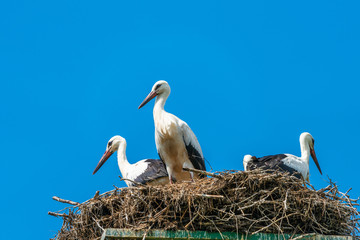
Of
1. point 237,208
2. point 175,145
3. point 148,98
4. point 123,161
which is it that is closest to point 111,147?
point 123,161

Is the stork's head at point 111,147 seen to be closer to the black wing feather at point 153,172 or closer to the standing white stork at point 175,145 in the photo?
the black wing feather at point 153,172

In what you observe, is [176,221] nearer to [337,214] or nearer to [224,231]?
[224,231]

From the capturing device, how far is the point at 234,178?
18.1 ft

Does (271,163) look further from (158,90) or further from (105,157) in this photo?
(105,157)

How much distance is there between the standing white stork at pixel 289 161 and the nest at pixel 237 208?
1.57 metres

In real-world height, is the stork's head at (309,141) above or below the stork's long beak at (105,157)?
below

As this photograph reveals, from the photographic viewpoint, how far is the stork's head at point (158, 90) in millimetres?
7711

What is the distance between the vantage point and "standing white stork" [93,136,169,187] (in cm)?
796

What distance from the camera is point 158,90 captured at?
7719 millimetres

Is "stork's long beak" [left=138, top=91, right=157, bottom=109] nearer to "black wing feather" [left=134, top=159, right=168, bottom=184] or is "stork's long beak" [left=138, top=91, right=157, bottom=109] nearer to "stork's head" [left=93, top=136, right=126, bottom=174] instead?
"black wing feather" [left=134, top=159, right=168, bottom=184]

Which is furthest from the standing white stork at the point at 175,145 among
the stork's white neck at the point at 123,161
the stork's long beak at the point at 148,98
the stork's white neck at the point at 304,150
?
the stork's white neck at the point at 304,150

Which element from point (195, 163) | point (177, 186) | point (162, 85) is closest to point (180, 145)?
point (195, 163)

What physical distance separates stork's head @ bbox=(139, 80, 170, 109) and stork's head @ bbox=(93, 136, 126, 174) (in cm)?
154

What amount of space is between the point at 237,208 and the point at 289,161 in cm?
273
